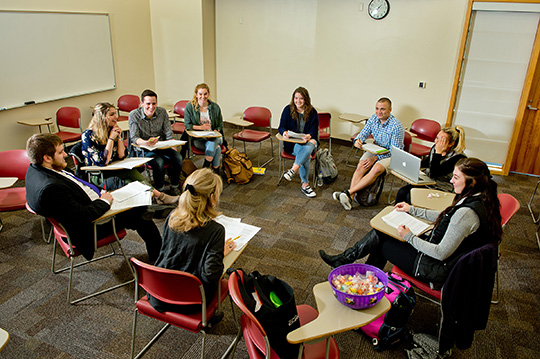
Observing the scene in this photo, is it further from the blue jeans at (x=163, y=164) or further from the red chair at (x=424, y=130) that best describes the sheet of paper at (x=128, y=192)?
the red chair at (x=424, y=130)

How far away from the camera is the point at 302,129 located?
511 cm

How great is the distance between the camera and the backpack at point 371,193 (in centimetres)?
457

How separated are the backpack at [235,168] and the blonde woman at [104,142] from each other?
55.1 inches

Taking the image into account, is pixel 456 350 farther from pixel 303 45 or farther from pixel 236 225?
pixel 303 45

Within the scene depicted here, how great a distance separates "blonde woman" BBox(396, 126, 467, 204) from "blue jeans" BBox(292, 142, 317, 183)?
1386 millimetres

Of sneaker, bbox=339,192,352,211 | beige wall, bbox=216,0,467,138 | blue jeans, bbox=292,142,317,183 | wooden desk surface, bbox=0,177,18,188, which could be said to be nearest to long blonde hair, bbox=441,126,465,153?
sneaker, bbox=339,192,352,211

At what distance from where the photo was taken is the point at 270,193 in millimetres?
4961

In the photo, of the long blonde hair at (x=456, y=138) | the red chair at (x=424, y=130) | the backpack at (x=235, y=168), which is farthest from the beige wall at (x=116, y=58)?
the long blonde hair at (x=456, y=138)

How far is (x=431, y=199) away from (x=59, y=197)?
Result: 270 centimetres

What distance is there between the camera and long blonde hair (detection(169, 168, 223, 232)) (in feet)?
7.12

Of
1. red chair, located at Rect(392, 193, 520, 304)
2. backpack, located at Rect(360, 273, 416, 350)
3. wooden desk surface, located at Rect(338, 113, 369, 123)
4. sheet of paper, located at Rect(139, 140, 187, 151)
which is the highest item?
wooden desk surface, located at Rect(338, 113, 369, 123)

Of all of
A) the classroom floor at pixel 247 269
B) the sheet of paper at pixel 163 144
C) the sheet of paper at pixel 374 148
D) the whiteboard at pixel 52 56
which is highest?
the whiteboard at pixel 52 56

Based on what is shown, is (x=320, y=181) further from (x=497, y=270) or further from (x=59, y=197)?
(x=59, y=197)

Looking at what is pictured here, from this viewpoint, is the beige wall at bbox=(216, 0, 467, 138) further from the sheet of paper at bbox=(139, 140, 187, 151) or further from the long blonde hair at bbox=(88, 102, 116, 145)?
the long blonde hair at bbox=(88, 102, 116, 145)
